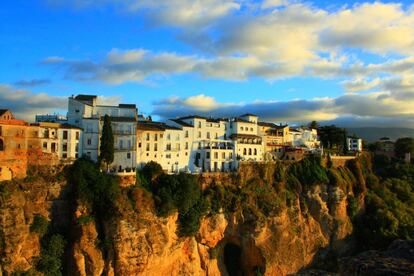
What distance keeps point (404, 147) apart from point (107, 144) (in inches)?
2136

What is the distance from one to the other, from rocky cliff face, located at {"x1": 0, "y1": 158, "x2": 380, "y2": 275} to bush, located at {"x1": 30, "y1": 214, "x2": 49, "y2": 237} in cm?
53

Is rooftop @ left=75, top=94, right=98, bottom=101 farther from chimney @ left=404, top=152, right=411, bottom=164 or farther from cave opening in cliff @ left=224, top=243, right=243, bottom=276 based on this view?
chimney @ left=404, top=152, right=411, bottom=164

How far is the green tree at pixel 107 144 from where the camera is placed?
4412cm

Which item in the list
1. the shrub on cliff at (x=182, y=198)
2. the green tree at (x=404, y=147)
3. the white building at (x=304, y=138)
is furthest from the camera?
the green tree at (x=404, y=147)

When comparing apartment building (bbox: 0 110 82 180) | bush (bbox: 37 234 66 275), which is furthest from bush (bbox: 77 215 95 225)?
apartment building (bbox: 0 110 82 180)

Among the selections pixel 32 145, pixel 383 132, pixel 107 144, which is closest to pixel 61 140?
pixel 32 145

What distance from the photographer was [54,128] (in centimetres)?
4397

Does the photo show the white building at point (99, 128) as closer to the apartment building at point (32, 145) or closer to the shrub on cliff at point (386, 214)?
the apartment building at point (32, 145)

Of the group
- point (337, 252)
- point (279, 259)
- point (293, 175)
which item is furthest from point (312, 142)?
point (279, 259)

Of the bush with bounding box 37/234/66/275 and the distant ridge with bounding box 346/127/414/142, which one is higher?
the distant ridge with bounding box 346/127/414/142

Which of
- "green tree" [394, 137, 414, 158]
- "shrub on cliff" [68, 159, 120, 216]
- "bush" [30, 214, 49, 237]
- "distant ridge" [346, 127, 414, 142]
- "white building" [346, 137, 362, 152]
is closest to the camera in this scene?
"bush" [30, 214, 49, 237]

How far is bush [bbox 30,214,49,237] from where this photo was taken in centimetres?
3878

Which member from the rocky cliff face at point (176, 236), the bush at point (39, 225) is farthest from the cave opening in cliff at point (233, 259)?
the bush at point (39, 225)

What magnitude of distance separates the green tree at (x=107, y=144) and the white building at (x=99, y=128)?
1.91 meters
